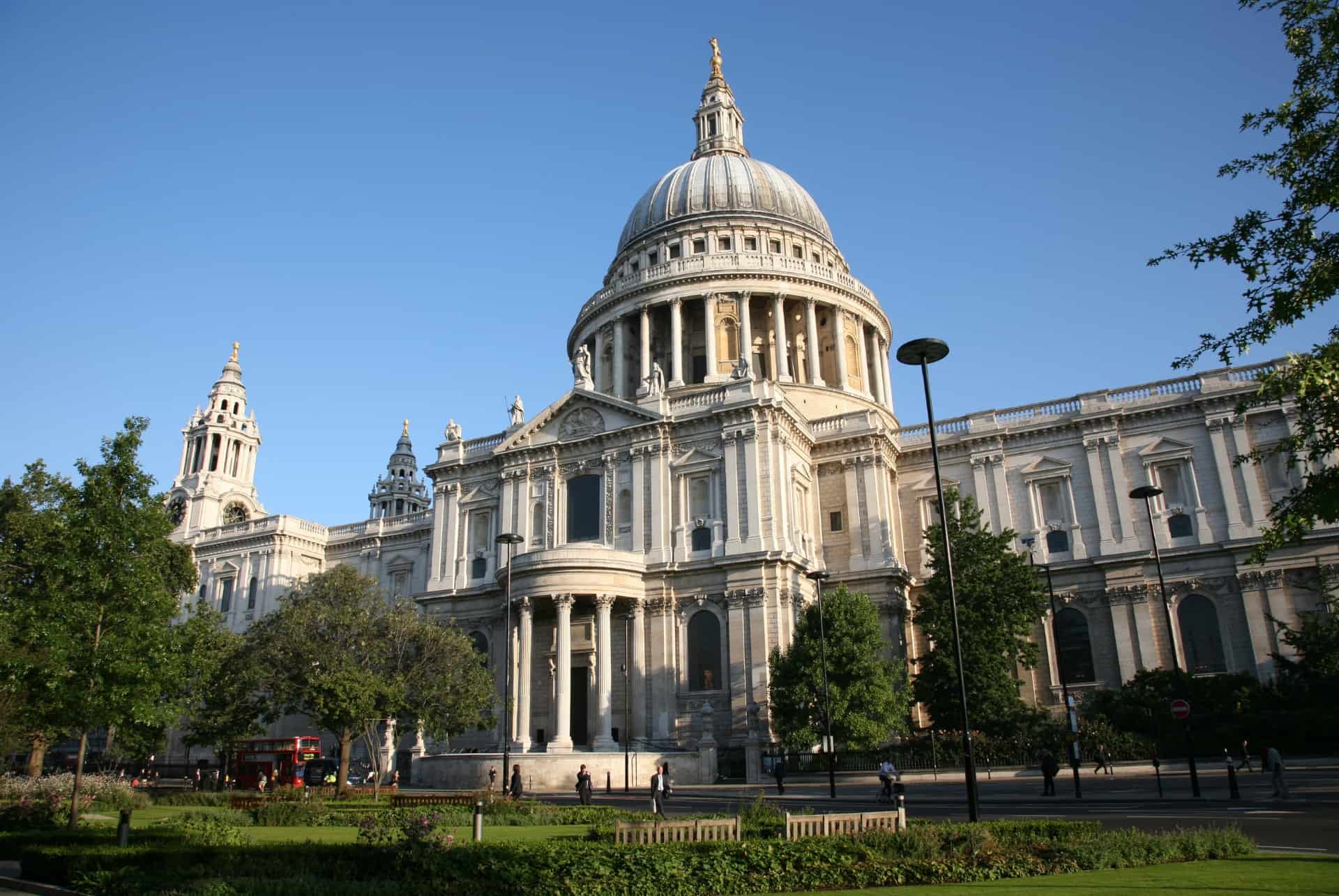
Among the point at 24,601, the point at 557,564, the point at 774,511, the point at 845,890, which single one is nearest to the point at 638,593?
the point at 557,564

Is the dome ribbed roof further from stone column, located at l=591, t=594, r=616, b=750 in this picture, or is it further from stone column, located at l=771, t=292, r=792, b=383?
stone column, located at l=591, t=594, r=616, b=750

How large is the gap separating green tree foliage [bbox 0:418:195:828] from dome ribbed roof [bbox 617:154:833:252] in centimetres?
5389

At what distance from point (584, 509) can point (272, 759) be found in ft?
69.7

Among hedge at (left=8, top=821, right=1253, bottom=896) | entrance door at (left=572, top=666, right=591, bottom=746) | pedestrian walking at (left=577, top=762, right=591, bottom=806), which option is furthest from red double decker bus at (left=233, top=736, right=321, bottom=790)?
hedge at (left=8, top=821, right=1253, bottom=896)

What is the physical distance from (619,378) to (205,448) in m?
36.5

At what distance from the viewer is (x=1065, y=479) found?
175 ft

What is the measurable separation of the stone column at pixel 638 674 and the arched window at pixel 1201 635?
2715cm

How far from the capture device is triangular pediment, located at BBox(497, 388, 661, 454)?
5319cm

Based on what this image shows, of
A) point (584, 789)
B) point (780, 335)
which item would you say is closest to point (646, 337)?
point (780, 335)

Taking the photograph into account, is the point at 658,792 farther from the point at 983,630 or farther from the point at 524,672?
the point at 524,672

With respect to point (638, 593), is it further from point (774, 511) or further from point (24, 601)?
point (24, 601)

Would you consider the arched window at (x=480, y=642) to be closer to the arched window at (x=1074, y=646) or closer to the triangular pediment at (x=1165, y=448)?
the arched window at (x=1074, y=646)

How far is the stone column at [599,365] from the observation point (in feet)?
232

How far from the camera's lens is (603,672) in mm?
46438
